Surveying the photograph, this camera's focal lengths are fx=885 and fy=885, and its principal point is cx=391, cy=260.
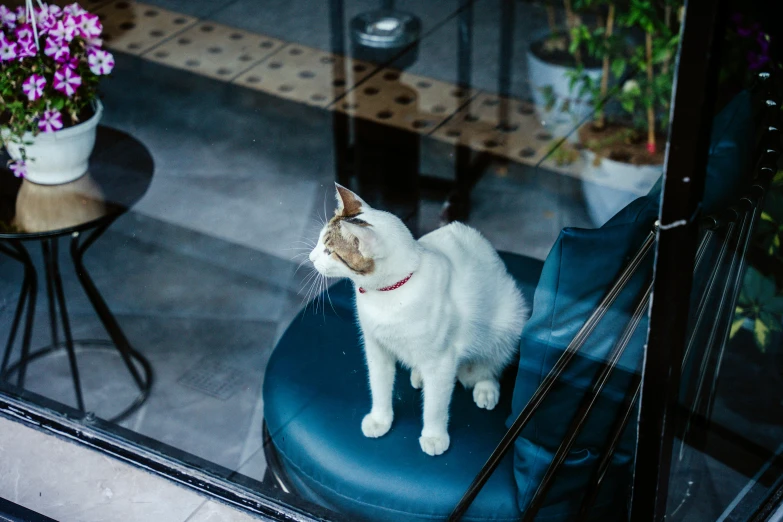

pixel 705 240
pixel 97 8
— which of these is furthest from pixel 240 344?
pixel 705 240

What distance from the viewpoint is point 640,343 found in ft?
3.30

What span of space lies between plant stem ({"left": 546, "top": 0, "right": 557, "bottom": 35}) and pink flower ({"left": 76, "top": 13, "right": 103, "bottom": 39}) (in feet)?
4.37

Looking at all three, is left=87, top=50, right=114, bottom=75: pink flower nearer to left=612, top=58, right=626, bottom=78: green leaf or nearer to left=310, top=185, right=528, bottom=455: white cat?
left=310, top=185, right=528, bottom=455: white cat

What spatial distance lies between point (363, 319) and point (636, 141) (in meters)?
0.88

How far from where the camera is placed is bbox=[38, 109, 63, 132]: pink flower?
63.4 inches

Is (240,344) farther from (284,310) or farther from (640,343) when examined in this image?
(640,343)

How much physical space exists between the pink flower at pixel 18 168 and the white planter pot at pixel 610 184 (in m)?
1.06

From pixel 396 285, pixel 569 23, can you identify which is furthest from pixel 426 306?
pixel 569 23

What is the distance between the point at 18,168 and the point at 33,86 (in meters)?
0.19

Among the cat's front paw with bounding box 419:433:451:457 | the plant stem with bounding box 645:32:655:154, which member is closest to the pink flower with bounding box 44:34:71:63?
the cat's front paw with bounding box 419:433:451:457

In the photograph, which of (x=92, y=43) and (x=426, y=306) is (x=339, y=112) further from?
(x=426, y=306)

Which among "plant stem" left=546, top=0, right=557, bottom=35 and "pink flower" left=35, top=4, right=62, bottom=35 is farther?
"plant stem" left=546, top=0, right=557, bottom=35

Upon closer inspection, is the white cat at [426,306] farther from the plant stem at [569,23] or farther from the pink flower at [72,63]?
the plant stem at [569,23]

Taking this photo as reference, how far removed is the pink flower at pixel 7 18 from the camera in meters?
1.62
